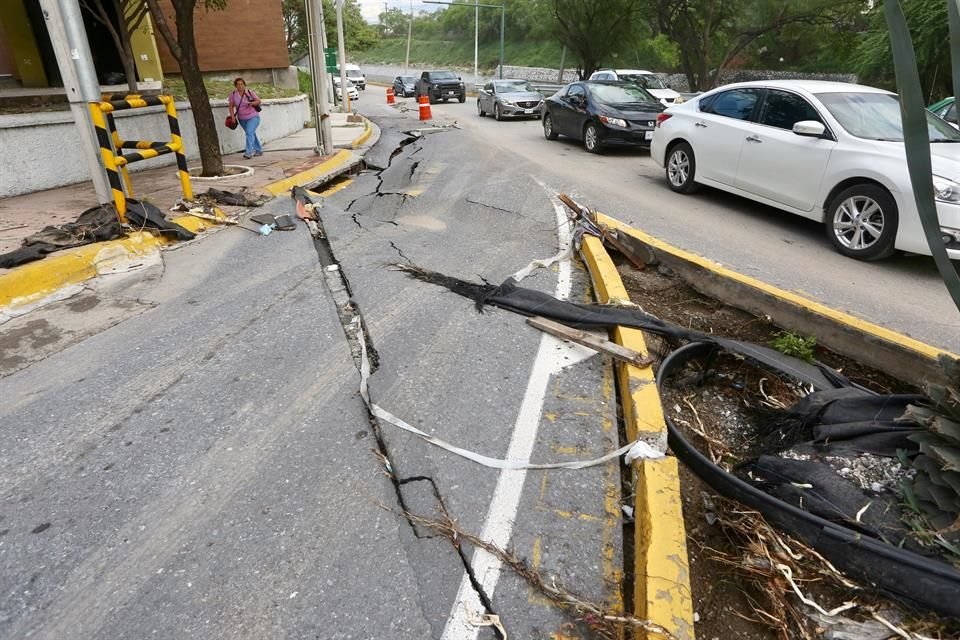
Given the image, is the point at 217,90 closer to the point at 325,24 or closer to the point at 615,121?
the point at 615,121

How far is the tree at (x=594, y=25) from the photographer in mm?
33875

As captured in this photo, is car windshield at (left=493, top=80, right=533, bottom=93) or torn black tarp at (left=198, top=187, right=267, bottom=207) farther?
car windshield at (left=493, top=80, right=533, bottom=93)

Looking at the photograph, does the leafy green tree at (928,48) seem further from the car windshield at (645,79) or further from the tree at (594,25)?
the tree at (594,25)

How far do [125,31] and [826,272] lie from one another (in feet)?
51.6

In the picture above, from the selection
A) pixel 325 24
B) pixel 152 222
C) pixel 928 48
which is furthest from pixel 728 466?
pixel 325 24

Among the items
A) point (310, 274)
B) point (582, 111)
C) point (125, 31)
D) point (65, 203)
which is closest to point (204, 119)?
point (65, 203)

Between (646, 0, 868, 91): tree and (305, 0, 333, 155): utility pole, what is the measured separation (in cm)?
2458

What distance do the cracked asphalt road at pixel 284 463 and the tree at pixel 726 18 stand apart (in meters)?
30.6

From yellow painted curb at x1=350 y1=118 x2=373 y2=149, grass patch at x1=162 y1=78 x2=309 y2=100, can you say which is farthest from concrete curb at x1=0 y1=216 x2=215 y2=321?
grass patch at x1=162 y1=78 x2=309 y2=100

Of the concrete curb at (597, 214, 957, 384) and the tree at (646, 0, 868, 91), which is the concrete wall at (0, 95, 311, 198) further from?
the tree at (646, 0, 868, 91)

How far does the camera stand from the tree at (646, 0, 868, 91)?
96.1 feet

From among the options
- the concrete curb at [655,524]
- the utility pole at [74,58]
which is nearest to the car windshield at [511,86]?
the utility pole at [74,58]

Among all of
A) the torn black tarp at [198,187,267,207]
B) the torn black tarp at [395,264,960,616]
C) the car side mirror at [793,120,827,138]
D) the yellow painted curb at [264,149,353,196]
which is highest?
the car side mirror at [793,120,827,138]

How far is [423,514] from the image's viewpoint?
2.71 metres
